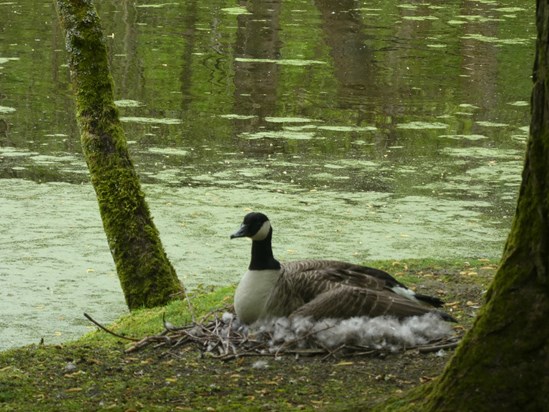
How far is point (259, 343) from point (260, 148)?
23.8 feet

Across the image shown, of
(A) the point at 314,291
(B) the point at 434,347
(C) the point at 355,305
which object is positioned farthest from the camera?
(A) the point at 314,291

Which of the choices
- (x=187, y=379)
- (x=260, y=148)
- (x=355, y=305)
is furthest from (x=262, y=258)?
(x=260, y=148)

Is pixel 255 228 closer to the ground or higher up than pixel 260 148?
higher up

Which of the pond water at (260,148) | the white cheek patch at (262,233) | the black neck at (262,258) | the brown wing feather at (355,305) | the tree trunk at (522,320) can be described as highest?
the tree trunk at (522,320)

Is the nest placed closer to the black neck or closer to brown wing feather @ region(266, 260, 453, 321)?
brown wing feather @ region(266, 260, 453, 321)

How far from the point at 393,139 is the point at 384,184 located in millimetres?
2184

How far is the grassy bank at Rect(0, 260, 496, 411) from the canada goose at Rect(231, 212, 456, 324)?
0.83 ft

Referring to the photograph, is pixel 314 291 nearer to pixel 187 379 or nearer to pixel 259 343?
pixel 259 343

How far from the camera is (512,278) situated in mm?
3863

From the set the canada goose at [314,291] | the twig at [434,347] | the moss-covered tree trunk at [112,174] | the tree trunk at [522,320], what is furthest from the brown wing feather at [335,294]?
the moss-covered tree trunk at [112,174]

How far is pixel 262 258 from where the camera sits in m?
5.88

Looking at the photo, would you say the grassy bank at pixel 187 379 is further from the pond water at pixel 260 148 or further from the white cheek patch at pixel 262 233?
the pond water at pixel 260 148

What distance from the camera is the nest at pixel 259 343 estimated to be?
5.44 meters

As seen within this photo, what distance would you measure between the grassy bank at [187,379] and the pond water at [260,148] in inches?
79.9
